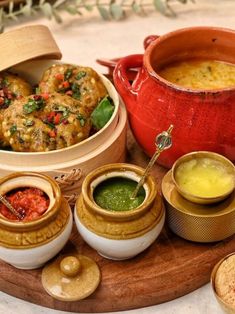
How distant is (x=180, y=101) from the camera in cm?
161

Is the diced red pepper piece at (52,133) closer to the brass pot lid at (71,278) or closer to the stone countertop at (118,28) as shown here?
the brass pot lid at (71,278)

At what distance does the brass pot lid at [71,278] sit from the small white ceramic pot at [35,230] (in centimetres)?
3

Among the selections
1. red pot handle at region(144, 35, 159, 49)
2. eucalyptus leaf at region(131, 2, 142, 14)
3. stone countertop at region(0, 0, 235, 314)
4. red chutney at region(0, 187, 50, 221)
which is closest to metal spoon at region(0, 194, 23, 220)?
red chutney at region(0, 187, 50, 221)

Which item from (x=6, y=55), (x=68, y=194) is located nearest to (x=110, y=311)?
(x=68, y=194)

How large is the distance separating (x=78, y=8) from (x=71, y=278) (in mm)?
1536

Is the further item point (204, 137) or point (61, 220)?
point (204, 137)

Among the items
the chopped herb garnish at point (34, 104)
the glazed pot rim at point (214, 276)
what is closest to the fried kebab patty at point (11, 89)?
the chopped herb garnish at point (34, 104)

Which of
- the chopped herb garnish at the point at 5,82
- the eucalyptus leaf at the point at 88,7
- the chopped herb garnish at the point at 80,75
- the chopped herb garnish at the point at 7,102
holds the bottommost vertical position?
the eucalyptus leaf at the point at 88,7

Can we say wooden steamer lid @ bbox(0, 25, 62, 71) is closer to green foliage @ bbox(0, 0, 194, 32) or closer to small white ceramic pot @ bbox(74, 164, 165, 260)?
small white ceramic pot @ bbox(74, 164, 165, 260)

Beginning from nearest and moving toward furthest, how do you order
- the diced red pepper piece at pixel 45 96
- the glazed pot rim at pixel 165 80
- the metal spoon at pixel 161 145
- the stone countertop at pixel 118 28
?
the metal spoon at pixel 161 145, the glazed pot rim at pixel 165 80, the diced red pepper piece at pixel 45 96, the stone countertop at pixel 118 28

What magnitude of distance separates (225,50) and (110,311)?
80 centimetres

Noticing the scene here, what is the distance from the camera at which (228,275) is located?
1.44m

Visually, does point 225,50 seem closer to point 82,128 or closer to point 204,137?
point 204,137

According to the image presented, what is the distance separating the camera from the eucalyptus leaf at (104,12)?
2.63 m
